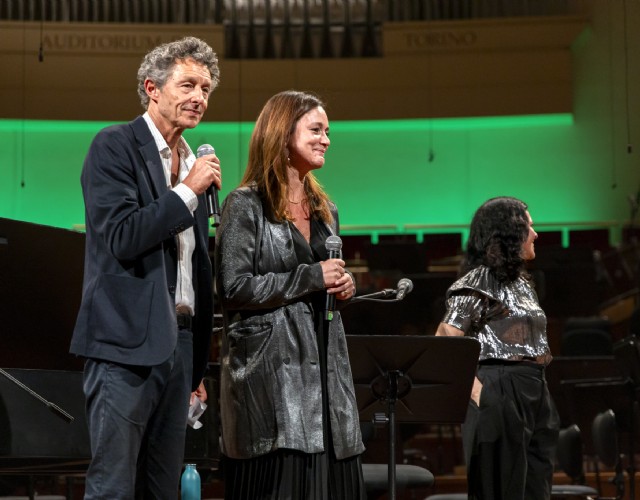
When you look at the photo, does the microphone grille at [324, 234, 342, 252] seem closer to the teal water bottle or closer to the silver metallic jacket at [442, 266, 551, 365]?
the silver metallic jacket at [442, 266, 551, 365]

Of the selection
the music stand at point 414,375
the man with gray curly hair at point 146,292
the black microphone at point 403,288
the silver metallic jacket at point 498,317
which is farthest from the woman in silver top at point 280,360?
the silver metallic jacket at point 498,317

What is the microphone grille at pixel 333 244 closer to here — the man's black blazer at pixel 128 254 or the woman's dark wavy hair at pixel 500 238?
the man's black blazer at pixel 128 254

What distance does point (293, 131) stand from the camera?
8.35 feet

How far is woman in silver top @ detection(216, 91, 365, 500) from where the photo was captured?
2283mm

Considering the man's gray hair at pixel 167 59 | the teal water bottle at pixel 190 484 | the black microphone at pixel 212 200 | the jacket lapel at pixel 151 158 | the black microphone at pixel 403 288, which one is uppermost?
the man's gray hair at pixel 167 59

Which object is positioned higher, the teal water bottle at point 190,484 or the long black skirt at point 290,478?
the long black skirt at point 290,478

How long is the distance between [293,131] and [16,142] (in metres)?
8.61

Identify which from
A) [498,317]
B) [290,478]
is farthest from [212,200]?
[498,317]

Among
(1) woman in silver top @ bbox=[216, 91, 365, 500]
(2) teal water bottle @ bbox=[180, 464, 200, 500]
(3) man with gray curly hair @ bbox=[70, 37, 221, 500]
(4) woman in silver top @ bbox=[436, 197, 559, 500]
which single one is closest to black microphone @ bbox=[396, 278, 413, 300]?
(1) woman in silver top @ bbox=[216, 91, 365, 500]

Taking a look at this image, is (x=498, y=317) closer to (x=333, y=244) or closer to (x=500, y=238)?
(x=500, y=238)

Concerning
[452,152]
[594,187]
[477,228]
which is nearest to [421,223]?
[452,152]

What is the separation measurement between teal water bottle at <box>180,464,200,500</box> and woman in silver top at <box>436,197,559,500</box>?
98cm

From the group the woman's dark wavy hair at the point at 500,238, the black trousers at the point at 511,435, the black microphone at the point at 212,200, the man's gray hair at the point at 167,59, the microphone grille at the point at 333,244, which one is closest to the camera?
the black microphone at the point at 212,200

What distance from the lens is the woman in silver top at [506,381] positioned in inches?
133
